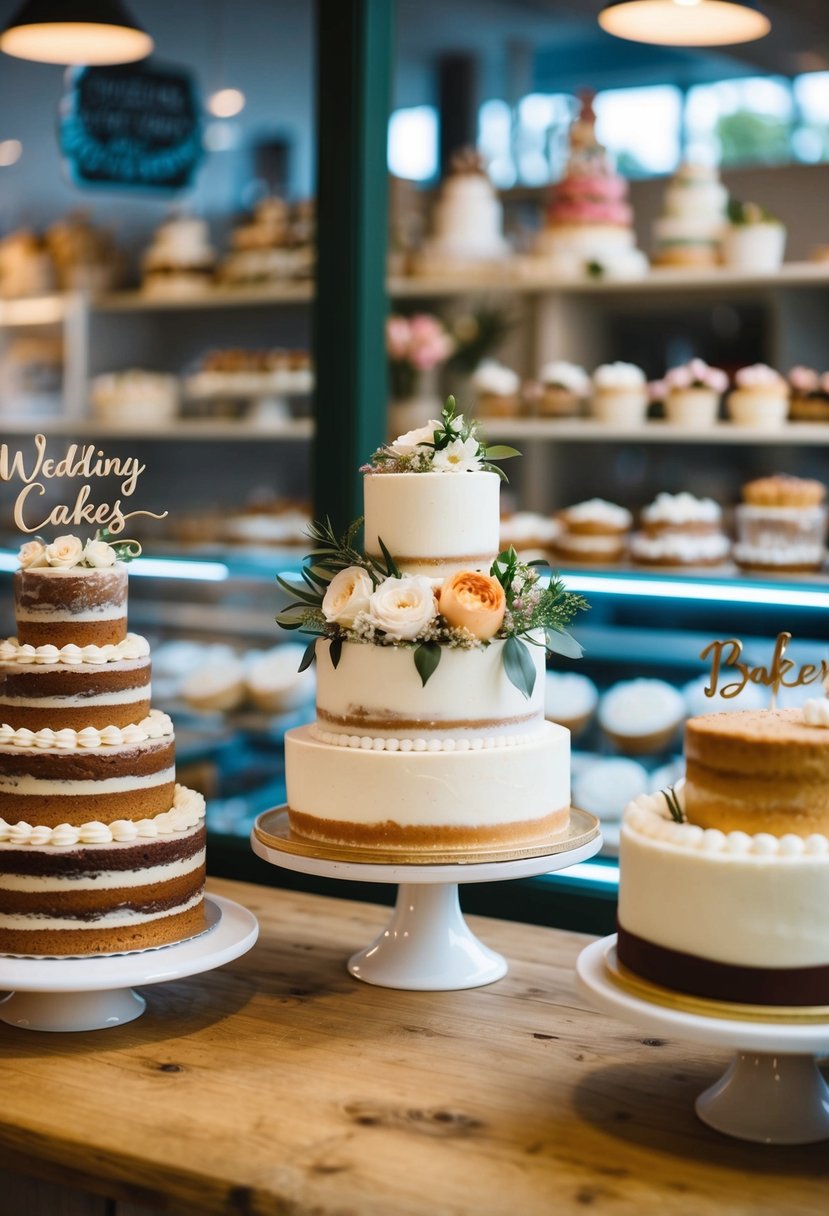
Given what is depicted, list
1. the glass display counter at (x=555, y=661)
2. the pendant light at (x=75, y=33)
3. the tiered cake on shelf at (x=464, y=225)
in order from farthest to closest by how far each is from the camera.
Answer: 1. the tiered cake on shelf at (x=464, y=225)
2. the pendant light at (x=75, y=33)
3. the glass display counter at (x=555, y=661)

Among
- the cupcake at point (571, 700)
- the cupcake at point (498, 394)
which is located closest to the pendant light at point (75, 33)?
the cupcake at point (498, 394)

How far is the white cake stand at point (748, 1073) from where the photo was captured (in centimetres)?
147

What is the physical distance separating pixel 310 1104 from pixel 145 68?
387cm

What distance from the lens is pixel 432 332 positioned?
482cm

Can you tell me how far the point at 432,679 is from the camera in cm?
190

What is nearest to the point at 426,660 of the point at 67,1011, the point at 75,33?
the point at 67,1011

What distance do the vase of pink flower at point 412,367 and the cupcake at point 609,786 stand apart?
1.62 m

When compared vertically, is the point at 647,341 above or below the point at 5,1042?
above

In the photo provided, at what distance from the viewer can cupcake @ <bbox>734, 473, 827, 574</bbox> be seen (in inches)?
143

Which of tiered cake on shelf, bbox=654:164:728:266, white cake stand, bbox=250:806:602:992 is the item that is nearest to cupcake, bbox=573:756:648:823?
Answer: white cake stand, bbox=250:806:602:992

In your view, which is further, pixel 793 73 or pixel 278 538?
pixel 793 73

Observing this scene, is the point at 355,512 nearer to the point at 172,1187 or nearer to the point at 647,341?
the point at 172,1187

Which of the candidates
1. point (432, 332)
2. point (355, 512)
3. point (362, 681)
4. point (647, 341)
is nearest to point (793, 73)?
point (647, 341)

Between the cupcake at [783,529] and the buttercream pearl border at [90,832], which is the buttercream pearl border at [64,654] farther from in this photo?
the cupcake at [783,529]
